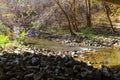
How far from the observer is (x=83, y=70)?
10.2m

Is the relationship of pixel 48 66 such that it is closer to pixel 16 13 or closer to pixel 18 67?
pixel 18 67

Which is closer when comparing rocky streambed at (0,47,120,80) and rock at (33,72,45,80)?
rock at (33,72,45,80)

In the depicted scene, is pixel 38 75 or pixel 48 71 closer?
pixel 38 75

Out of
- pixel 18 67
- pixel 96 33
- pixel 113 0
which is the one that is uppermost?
pixel 113 0

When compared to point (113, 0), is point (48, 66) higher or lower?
lower

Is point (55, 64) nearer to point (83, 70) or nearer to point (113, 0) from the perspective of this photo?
point (83, 70)

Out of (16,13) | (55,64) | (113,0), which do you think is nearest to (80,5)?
(16,13)

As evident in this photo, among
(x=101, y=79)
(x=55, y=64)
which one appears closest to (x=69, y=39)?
(x=55, y=64)

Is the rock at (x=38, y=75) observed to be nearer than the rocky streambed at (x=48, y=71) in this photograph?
Yes

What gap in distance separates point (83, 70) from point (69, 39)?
536 inches

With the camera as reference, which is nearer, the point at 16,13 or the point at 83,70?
the point at 83,70

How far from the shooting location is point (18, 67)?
1025cm

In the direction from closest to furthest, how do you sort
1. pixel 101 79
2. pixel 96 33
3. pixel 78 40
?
pixel 101 79, pixel 78 40, pixel 96 33

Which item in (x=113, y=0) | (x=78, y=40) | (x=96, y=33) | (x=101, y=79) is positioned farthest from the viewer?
(x=96, y=33)
